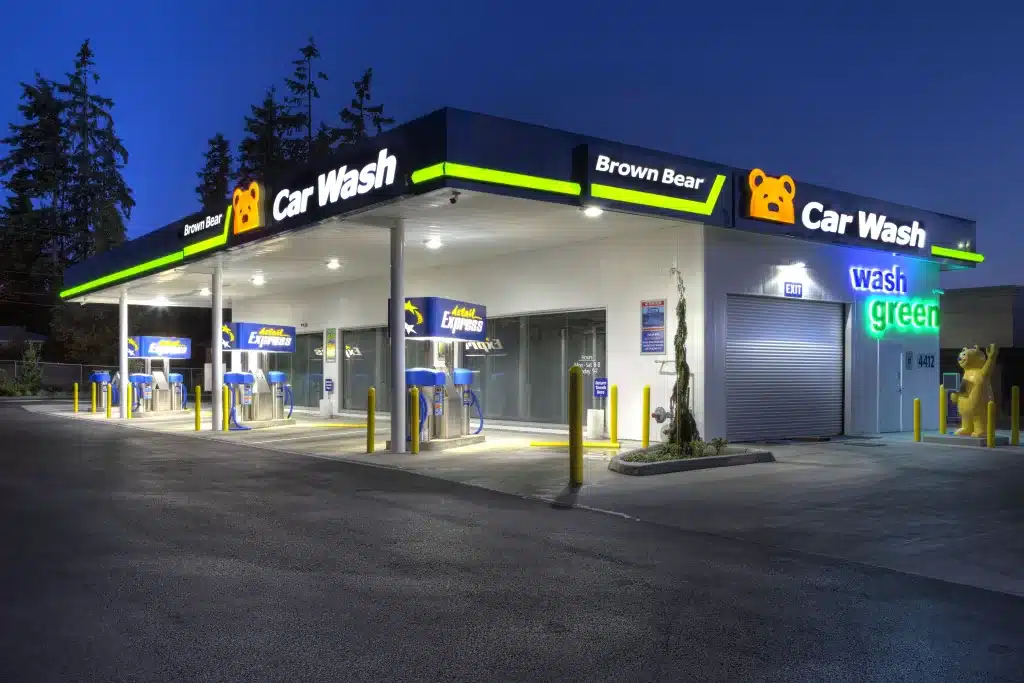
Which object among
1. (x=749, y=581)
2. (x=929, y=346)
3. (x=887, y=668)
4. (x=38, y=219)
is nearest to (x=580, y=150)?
(x=749, y=581)

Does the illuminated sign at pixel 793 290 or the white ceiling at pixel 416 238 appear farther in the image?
the illuminated sign at pixel 793 290

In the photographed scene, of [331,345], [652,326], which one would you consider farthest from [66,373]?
[652,326]

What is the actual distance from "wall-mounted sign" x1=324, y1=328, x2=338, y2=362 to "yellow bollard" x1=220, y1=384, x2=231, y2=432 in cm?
637

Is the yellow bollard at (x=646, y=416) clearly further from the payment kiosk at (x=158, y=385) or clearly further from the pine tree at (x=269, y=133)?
the pine tree at (x=269, y=133)

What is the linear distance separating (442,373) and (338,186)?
406 cm

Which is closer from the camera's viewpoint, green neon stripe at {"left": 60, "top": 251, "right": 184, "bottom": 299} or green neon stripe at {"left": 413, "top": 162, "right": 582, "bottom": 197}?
green neon stripe at {"left": 413, "top": 162, "right": 582, "bottom": 197}

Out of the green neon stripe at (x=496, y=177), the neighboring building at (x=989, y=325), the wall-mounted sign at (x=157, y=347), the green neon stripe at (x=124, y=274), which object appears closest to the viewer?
the green neon stripe at (x=496, y=177)

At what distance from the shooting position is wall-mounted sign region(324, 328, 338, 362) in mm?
28844

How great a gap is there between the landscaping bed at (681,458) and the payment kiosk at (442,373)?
173 inches

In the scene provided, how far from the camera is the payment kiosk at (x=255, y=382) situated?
923 inches

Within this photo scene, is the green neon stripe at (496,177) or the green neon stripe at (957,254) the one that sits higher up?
the green neon stripe at (496,177)

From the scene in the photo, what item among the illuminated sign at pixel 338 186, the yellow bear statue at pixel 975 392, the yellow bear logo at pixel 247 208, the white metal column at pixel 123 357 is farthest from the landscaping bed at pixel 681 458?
the white metal column at pixel 123 357

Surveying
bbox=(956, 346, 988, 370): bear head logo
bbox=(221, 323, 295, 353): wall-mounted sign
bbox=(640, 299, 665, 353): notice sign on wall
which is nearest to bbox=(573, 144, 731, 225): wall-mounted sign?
bbox=(640, 299, 665, 353): notice sign on wall

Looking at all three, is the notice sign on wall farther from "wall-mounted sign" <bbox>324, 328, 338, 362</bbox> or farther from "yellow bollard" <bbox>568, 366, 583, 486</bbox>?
"wall-mounted sign" <bbox>324, 328, 338, 362</bbox>
